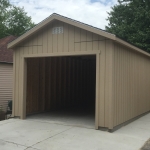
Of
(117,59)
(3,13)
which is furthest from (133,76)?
(3,13)

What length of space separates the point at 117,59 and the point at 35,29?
2.82 metres

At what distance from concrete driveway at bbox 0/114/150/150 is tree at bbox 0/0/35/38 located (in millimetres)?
21140

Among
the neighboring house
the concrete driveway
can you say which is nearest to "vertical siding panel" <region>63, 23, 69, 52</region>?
the concrete driveway

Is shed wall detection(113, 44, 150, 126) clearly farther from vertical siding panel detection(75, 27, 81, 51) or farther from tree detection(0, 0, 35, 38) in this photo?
tree detection(0, 0, 35, 38)

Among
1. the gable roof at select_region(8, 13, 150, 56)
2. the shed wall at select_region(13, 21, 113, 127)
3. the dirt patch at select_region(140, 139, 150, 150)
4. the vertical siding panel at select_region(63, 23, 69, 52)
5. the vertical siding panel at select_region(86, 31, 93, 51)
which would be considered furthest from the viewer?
the vertical siding panel at select_region(63, 23, 69, 52)

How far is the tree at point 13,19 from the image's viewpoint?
87.8 ft

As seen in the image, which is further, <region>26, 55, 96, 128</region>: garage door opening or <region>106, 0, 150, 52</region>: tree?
<region>106, 0, 150, 52</region>: tree

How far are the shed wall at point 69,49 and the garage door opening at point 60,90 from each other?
536mm

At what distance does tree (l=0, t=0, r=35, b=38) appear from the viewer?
26761mm

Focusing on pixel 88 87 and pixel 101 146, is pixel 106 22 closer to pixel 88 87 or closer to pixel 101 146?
pixel 88 87

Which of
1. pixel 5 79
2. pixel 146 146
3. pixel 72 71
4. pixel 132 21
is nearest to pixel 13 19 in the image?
pixel 132 21

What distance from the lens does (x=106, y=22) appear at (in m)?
18.7

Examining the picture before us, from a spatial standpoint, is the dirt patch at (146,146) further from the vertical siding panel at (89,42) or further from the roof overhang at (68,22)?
the vertical siding panel at (89,42)

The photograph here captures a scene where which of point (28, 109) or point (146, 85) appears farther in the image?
point (146, 85)
